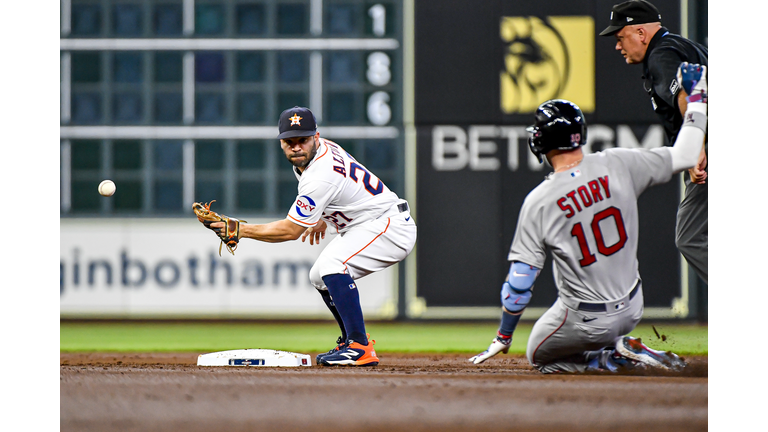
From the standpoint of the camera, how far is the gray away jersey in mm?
3221

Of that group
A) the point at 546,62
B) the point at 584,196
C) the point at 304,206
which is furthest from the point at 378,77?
the point at 584,196

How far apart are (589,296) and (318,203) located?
1.39 metres

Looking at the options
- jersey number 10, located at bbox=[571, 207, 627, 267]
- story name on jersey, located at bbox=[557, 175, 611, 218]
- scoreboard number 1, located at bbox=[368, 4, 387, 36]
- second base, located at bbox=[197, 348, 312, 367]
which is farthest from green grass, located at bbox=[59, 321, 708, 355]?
scoreboard number 1, located at bbox=[368, 4, 387, 36]

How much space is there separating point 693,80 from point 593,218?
811mm

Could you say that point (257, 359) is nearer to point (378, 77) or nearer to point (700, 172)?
point (700, 172)

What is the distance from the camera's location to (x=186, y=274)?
26.7ft

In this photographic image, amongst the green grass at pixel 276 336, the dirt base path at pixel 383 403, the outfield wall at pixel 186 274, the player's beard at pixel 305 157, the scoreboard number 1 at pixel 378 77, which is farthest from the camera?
the scoreboard number 1 at pixel 378 77

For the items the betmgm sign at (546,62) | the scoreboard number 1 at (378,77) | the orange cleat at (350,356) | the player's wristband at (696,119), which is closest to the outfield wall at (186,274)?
the scoreboard number 1 at (378,77)

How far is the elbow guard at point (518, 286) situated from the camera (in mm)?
3232

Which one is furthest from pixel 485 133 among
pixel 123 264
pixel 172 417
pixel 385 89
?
pixel 172 417

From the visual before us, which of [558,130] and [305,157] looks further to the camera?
[305,157]

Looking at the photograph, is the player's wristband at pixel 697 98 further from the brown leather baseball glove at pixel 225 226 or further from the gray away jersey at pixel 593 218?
the brown leather baseball glove at pixel 225 226

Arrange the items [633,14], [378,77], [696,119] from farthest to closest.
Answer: [378,77] < [633,14] < [696,119]
